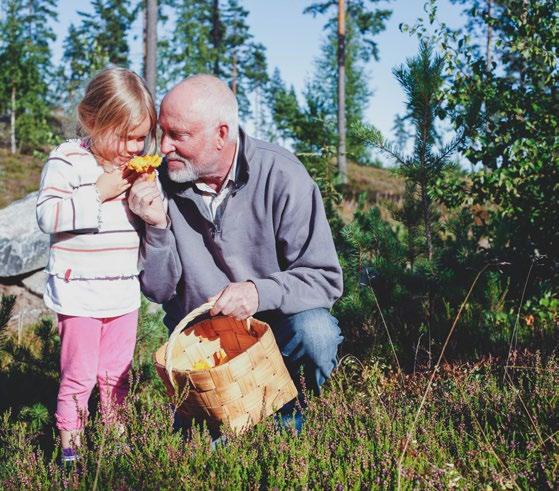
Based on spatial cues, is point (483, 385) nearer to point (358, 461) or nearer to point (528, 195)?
point (358, 461)

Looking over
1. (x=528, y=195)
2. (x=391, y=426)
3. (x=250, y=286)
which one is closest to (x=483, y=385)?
(x=391, y=426)

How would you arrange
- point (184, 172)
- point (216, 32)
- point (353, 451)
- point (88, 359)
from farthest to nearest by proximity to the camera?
1. point (216, 32)
2. point (184, 172)
3. point (88, 359)
4. point (353, 451)

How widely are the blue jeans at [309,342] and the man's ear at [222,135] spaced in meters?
0.88

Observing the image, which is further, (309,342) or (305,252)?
(305,252)

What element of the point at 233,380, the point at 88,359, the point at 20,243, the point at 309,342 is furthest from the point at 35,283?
the point at 233,380

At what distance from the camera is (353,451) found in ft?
7.43

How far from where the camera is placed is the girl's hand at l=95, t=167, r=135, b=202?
268 centimetres

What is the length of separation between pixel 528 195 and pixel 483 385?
171 cm

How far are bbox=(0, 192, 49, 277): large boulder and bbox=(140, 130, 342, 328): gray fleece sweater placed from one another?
3349 mm

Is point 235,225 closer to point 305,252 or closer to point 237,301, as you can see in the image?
point 305,252

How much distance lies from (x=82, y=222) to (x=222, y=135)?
0.84m

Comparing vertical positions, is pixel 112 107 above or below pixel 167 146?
above

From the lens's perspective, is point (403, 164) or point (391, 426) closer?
point (391, 426)

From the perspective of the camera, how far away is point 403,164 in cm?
420
